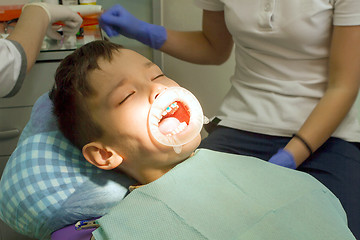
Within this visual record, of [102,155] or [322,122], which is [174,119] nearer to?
[102,155]

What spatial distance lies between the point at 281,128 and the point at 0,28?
4.28ft

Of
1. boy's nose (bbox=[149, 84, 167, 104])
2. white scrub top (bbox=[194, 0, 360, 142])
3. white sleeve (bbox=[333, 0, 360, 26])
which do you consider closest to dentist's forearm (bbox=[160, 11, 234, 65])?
white scrub top (bbox=[194, 0, 360, 142])

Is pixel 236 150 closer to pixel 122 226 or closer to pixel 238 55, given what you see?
pixel 238 55

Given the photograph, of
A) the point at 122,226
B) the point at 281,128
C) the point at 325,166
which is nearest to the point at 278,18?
the point at 281,128

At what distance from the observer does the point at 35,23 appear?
1.30 m

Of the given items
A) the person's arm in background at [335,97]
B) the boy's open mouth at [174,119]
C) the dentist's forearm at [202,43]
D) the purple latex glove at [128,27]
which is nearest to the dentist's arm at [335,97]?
the person's arm in background at [335,97]

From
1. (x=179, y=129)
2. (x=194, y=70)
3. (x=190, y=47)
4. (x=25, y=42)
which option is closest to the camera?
(x=179, y=129)

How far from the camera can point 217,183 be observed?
2.98 ft

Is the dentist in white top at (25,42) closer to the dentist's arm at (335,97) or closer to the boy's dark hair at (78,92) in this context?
the boy's dark hair at (78,92)

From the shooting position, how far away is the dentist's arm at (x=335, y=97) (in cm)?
115

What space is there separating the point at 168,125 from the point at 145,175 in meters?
0.16

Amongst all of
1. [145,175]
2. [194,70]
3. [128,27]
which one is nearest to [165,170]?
[145,175]

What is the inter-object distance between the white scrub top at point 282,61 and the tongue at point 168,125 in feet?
1.55

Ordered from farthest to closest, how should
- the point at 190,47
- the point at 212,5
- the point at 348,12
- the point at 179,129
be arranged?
the point at 190,47, the point at 212,5, the point at 348,12, the point at 179,129
